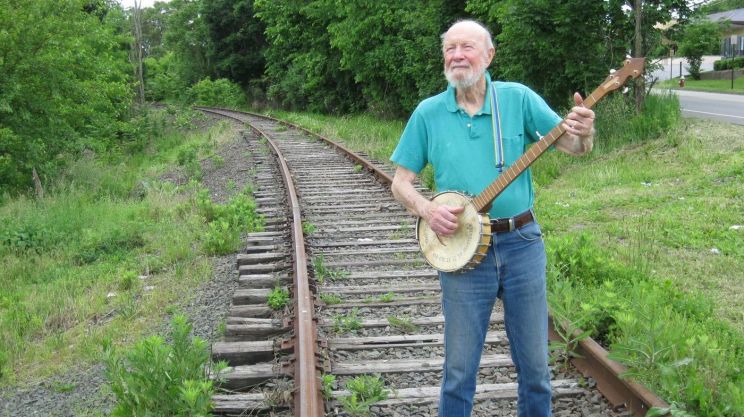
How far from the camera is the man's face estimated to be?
2.93 meters

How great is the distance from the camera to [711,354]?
386 cm

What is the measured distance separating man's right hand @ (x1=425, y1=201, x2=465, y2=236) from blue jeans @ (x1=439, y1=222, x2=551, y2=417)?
20 cm

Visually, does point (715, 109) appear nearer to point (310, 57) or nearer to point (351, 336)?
point (310, 57)

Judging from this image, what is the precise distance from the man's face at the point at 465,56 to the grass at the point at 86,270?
389cm

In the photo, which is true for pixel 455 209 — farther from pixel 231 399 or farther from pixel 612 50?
pixel 612 50

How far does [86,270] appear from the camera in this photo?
8383mm

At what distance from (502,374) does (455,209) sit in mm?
1806

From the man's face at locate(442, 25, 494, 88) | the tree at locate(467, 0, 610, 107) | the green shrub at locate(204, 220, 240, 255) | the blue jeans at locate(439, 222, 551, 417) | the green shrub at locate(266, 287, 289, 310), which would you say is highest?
the tree at locate(467, 0, 610, 107)

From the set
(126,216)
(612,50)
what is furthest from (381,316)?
(612,50)

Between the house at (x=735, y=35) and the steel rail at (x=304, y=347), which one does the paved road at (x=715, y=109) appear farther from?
the house at (x=735, y=35)

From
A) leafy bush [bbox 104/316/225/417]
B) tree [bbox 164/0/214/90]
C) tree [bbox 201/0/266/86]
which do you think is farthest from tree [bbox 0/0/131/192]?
tree [bbox 164/0/214/90]

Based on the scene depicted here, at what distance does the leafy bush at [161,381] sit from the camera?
371 cm

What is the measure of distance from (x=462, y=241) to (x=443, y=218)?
13cm

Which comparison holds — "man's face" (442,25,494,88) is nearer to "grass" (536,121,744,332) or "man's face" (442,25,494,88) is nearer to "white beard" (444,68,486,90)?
"white beard" (444,68,486,90)
